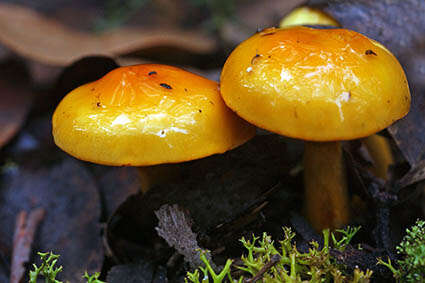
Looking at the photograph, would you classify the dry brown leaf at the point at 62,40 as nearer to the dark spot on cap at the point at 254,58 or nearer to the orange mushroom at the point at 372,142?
the orange mushroom at the point at 372,142

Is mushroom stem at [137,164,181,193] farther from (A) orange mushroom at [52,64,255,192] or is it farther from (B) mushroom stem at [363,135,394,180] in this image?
(B) mushroom stem at [363,135,394,180]

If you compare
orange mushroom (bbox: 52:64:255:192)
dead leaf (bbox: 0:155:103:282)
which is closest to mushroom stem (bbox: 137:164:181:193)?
dead leaf (bbox: 0:155:103:282)

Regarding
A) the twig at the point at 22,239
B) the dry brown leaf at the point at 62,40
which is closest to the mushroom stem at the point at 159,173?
the twig at the point at 22,239

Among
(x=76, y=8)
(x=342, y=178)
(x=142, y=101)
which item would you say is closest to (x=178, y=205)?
(x=142, y=101)

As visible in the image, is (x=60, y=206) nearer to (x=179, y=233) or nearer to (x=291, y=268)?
(x=179, y=233)

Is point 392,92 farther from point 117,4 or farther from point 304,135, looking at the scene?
point 117,4
